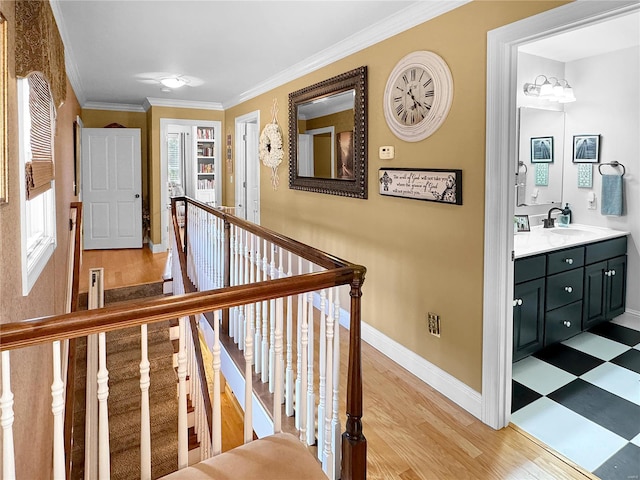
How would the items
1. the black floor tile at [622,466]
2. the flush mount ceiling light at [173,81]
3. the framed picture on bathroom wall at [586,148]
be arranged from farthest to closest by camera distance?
1. the flush mount ceiling light at [173,81]
2. the framed picture on bathroom wall at [586,148]
3. the black floor tile at [622,466]

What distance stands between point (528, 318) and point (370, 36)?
7.59ft

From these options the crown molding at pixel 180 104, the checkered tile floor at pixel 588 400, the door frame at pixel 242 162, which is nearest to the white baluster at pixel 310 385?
the checkered tile floor at pixel 588 400

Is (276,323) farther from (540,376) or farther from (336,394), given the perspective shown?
(540,376)

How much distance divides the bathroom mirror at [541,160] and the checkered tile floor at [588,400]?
135 cm

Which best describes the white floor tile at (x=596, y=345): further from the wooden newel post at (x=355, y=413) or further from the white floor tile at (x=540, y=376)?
the wooden newel post at (x=355, y=413)

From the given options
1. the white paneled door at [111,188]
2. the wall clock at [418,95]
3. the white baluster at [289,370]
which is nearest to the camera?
Result: the white baluster at [289,370]

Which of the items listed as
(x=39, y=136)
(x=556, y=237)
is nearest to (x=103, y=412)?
(x=39, y=136)

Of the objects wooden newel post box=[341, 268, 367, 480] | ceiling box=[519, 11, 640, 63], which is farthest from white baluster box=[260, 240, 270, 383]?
ceiling box=[519, 11, 640, 63]

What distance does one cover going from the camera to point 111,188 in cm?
661

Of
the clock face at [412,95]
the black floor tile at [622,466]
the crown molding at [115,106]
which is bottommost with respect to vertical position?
the black floor tile at [622,466]

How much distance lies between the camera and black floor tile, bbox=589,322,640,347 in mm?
3311

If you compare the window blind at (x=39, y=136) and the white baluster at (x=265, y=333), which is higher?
the window blind at (x=39, y=136)

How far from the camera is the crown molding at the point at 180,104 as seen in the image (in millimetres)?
6153

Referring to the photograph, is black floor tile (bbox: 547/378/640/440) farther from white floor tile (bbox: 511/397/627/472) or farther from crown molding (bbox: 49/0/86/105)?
crown molding (bbox: 49/0/86/105)
